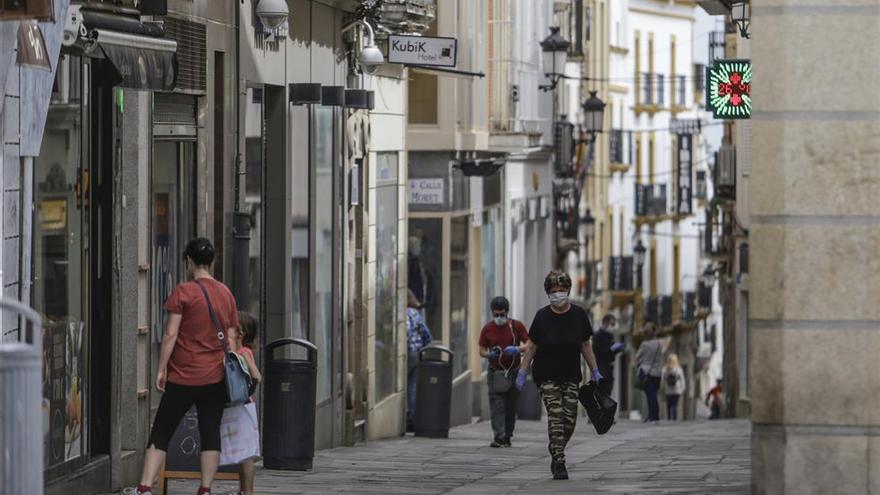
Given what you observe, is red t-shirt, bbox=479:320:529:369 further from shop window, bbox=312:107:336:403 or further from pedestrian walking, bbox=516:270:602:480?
pedestrian walking, bbox=516:270:602:480

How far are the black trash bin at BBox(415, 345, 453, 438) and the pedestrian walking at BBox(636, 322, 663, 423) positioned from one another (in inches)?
412

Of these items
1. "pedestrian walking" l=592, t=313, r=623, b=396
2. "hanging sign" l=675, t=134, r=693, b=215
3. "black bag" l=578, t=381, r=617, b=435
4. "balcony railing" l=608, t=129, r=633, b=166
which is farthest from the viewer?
"hanging sign" l=675, t=134, r=693, b=215

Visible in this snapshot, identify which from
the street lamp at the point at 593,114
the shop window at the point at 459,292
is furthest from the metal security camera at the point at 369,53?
the street lamp at the point at 593,114

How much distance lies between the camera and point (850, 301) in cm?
1252

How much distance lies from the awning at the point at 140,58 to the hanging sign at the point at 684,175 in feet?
184

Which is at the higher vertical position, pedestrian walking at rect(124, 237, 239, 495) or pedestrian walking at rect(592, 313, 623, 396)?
pedestrian walking at rect(124, 237, 239, 495)

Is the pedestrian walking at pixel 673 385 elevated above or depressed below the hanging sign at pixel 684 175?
below

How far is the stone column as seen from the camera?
12.5 m

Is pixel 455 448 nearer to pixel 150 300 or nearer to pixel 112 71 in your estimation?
Result: pixel 150 300

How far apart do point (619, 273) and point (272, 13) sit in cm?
4526

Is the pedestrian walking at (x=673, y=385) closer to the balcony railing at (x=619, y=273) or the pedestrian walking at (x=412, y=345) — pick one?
the pedestrian walking at (x=412, y=345)

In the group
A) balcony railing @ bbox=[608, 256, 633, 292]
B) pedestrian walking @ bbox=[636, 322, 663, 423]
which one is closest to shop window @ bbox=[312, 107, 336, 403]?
pedestrian walking @ bbox=[636, 322, 663, 423]

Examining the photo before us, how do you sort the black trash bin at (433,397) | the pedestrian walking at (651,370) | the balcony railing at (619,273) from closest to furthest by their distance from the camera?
the black trash bin at (433,397) < the pedestrian walking at (651,370) < the balcony railing at (619,273)

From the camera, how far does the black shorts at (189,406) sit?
44.4 feet
